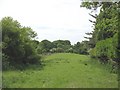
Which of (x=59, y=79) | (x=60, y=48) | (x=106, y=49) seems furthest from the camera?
(x=60, y=48)

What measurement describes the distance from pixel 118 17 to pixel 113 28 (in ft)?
2.45

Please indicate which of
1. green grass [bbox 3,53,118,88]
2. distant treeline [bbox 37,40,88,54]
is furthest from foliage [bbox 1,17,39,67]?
distant treeline [bbox 37,40,88,54]

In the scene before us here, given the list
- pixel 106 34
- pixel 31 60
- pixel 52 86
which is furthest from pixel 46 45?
pixel 52 86

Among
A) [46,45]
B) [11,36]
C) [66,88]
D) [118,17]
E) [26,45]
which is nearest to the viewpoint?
[118,17]

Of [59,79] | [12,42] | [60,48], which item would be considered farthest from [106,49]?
[60,48]

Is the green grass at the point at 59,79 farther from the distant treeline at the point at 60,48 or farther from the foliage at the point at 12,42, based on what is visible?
the distant treeline at the point at 60,48

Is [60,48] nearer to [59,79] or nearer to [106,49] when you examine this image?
[106,49]

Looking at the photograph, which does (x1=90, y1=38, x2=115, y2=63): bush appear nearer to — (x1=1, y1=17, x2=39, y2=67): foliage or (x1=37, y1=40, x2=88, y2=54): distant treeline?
(x1=1, y1=17, x2=39, y2=67): foliage

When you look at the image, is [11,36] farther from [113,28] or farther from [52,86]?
[113,28]

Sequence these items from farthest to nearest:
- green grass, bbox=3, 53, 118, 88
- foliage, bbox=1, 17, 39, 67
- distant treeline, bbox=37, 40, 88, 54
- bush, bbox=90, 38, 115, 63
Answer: distant treeline, bbox=37, 40, 88, 54, foliage, bbox=1, 17, 39, 67, bush, bbox=90, 38, 115, 63, green grass, bbox=3, 53, 118, 88

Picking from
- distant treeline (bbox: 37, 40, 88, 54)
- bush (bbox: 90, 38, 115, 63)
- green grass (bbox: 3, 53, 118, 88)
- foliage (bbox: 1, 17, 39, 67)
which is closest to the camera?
green grass (bbox: 3, 53, 118, 88)

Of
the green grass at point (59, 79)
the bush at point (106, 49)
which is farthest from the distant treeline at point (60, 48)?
the green grass at point (59, 79)

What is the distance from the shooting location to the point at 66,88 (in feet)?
56.2

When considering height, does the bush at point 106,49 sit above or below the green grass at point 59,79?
above
